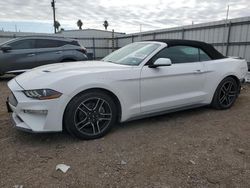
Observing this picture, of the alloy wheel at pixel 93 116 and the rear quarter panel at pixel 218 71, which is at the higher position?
the rear quarter panel at pixel 218 71

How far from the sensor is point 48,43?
27.7 feet

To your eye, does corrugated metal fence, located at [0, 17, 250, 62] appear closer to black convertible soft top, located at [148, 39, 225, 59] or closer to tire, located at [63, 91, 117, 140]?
black convertible soft top, located at [148, 39, 225, 59]

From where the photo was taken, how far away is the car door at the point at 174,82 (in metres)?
3.42

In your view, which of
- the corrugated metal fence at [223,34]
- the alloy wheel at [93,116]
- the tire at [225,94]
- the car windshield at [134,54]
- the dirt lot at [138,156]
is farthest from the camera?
the corrugated metal fence at [223,34]

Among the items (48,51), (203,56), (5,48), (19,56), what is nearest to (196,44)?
(203,56)

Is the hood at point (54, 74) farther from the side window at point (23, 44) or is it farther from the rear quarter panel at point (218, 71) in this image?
the side window at point (23, 44)

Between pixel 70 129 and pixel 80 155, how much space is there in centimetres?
41

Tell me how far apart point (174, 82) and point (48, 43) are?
632cm

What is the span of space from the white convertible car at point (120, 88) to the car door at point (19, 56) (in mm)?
5154

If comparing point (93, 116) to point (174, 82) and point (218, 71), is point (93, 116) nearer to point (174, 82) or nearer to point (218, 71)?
point (174, 82)

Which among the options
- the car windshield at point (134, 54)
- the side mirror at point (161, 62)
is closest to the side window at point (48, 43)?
the car windshield at point (134, 54)

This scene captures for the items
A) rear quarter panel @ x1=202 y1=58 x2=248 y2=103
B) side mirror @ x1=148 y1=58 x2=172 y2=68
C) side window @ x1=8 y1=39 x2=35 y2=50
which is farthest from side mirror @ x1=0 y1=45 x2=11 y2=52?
rear quarter panel @ x1=202 y1=58 x2=248 y2=103

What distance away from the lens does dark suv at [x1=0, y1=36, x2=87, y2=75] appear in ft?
26.0

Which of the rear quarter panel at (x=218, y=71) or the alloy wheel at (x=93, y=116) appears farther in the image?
the rear quarter panel at (x=218, y=71)
